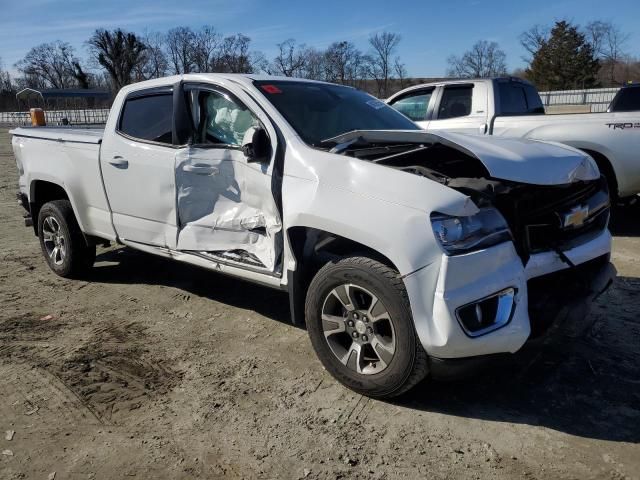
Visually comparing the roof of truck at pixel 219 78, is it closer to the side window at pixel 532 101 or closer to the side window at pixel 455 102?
the side window at pixel 455 102

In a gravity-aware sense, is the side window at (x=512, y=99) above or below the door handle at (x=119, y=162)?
above

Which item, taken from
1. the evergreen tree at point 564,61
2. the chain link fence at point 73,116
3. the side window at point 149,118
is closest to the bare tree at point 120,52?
the chain link fence at point 73,116

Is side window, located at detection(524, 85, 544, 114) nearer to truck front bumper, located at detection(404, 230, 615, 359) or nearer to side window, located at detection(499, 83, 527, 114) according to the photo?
side window, located at detection(499, 83, 527, 114)

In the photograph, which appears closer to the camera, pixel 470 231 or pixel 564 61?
pixel 470 231

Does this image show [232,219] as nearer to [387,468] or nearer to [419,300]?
[419,300]

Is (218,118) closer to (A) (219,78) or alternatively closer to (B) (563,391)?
(A) (219,78)

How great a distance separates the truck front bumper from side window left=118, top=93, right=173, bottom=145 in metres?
2.64

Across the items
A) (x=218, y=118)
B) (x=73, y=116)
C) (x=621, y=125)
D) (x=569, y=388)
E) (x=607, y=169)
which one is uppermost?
(x=218, y=118)

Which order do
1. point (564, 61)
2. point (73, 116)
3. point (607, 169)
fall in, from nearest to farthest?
1. point (607, 169)
2. point (73, 116)
3. point (564, 61)

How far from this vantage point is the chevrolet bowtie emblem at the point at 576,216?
130 inches

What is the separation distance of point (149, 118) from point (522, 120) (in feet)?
15.5

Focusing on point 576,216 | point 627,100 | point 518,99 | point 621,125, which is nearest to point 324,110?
point 576,216

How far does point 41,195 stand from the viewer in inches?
233

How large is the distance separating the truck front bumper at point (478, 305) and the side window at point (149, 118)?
2643 mm
